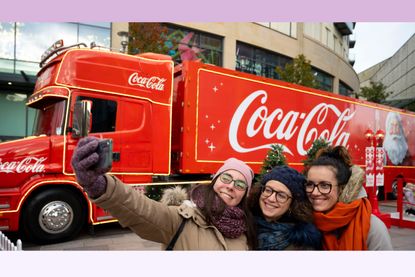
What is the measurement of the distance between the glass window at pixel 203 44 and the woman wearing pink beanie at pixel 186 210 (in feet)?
24.2

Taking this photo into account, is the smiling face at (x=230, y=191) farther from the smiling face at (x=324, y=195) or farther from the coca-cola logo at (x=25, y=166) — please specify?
the coca-cola logo at (x=25, y=166)

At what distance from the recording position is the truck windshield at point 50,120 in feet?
13.2

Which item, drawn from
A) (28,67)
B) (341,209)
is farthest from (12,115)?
(341,209)

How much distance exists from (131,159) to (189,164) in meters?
0.81

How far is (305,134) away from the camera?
217 inches

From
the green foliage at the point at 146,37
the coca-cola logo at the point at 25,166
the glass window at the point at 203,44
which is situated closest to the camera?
the coca-cola logo at the point at 25,166

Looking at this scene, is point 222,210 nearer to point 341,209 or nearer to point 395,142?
point 341,209

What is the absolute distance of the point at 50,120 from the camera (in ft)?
13.7

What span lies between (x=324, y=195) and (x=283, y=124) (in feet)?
→ 12.1

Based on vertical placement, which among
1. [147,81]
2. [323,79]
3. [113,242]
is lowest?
[113,242]

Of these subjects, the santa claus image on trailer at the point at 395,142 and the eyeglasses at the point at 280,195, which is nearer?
the eyeglasses at the point at 280,195

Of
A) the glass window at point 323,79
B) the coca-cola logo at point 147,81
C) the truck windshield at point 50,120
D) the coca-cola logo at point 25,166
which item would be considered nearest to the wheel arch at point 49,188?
the coca-cola logo at point 25,166

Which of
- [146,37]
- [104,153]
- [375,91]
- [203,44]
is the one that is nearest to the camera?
[104,153]
